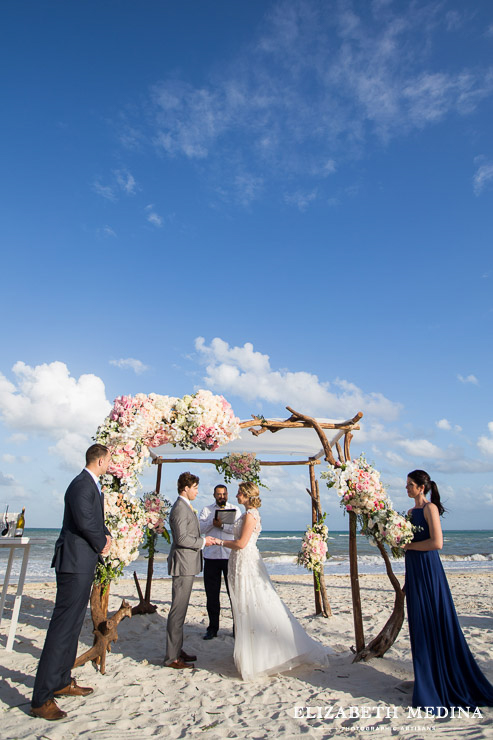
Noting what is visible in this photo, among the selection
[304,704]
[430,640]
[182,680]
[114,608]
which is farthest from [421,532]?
[114,608]

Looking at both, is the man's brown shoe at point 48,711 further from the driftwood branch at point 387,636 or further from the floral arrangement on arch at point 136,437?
the driftwood branch at point 387,636

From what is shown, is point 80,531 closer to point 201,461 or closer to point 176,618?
point 176,618

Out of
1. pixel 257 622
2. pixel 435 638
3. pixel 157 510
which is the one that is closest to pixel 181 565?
pixel 257 622

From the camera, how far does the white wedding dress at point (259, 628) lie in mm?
4387

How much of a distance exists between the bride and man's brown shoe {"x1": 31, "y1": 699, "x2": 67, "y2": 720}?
1605mm

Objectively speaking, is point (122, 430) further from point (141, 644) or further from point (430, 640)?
point (430, 640)

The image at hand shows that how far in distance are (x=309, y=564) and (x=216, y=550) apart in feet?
4.10

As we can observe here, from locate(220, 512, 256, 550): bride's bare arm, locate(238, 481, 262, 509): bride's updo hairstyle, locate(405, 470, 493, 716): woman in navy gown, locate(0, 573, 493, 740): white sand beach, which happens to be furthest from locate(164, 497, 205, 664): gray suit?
locate(405, 470, 493, 716): woman in navy gown

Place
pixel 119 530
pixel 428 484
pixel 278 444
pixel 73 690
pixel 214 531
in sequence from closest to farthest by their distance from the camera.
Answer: pixel 73 690 < pixel 428 484 < pixel 119 530 < pixel 214 531 < pixel 278 444

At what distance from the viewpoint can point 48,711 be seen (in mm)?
3436

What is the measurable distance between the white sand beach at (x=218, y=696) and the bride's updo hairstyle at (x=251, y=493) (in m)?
1.56

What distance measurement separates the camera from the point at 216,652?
5.32m

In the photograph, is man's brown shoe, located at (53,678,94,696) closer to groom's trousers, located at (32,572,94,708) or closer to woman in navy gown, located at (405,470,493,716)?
groom's trousers, located at (32,572,94,708)

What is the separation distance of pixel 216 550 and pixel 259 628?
1875mm
